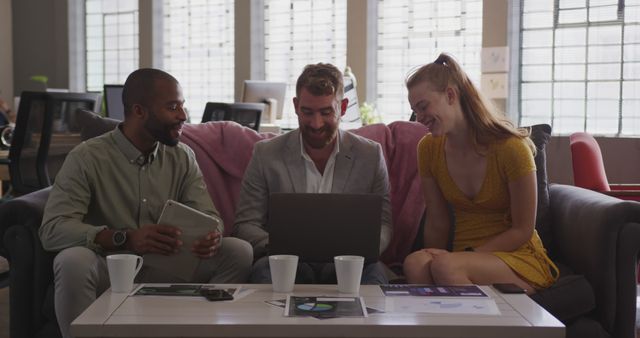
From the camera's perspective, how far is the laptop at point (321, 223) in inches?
75.0

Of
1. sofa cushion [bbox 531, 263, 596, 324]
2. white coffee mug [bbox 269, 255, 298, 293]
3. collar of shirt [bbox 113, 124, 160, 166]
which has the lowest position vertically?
sofa cushion [bbox 531, 263, 596, 324]

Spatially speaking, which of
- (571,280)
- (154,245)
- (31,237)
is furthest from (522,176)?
(31,237)

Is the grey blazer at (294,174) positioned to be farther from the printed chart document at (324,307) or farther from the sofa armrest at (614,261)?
the printed chart document at (324,307)

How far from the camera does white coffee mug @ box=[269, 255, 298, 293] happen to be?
1.74 meters

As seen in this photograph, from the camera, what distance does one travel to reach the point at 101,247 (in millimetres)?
2100

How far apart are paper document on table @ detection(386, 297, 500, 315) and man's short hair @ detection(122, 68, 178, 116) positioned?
43.7 inches

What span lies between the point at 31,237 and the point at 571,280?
1.67 m

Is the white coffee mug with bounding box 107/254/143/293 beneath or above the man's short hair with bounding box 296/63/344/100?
beneath

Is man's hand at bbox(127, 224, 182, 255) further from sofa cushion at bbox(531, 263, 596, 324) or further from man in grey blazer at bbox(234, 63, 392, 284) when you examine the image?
sofa cushion at bbox(531, 263, 596, 324)

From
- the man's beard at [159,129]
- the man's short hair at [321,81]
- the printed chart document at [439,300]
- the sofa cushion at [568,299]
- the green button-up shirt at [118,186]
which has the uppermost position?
the man's short hair at [321,81]

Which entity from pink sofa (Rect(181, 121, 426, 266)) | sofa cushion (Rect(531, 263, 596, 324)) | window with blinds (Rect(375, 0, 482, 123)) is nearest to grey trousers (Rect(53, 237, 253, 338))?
pink sofa (Rect(181, 121, 426, 266))

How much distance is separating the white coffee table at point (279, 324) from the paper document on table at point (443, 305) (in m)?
0.03

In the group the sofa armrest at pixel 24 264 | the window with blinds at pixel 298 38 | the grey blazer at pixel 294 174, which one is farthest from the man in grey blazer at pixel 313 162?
the window with blinds at pixel 298 38

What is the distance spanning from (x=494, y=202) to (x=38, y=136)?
3.04 metres
